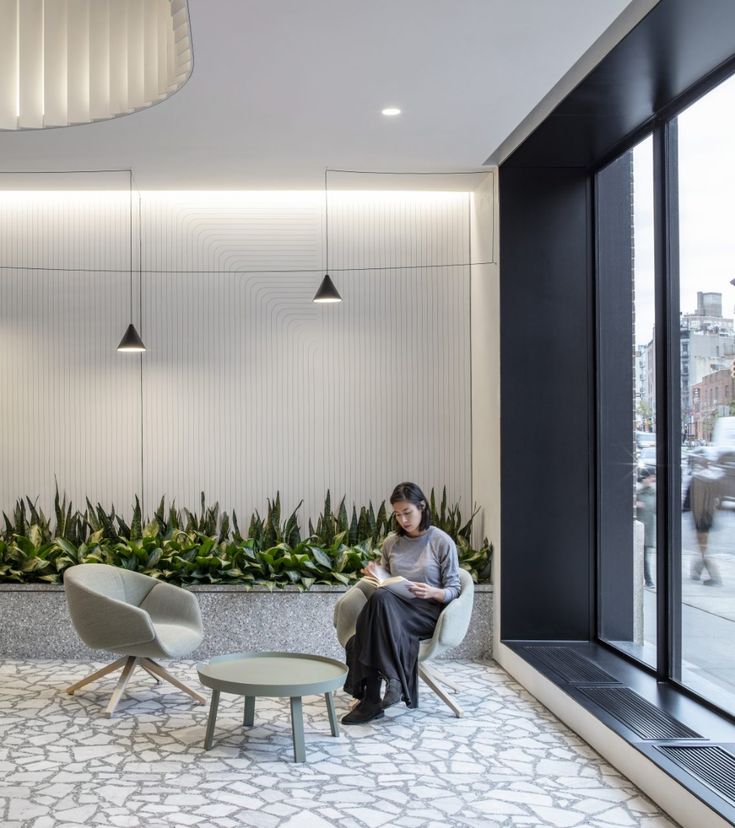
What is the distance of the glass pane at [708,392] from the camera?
4152 millimetres

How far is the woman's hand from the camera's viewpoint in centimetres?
491

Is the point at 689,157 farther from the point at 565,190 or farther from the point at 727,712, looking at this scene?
the point at 727,712

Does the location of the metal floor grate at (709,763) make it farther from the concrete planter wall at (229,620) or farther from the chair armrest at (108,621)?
the chair armrest at (108,621)

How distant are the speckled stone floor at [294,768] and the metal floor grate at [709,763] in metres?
0.22

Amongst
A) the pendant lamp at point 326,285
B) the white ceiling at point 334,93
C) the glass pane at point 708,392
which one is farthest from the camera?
the pendant lamp at point 326,285

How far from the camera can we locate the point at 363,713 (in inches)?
185

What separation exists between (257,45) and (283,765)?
10.6 ft

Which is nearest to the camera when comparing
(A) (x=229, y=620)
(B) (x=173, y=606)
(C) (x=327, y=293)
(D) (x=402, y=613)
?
(D) (x=402, y=613)

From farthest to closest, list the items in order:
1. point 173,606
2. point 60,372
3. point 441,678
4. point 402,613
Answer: point 60,372 → point 441,678 → point 173,606 → point 402,613

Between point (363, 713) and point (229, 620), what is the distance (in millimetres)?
1638

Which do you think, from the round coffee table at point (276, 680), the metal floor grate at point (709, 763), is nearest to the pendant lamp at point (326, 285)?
the round coffee table at point (276, 680)

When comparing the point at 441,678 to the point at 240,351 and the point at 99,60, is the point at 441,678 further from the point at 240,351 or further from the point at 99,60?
the point at 99,60

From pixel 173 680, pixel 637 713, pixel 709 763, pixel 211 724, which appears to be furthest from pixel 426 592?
pixel 709 763

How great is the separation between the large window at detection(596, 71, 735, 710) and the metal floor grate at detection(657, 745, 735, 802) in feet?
1.57
